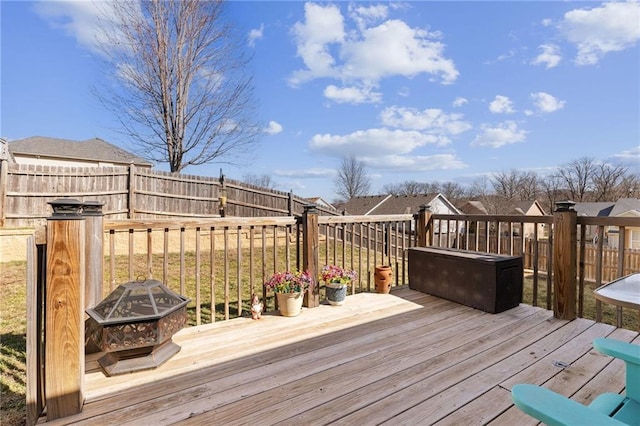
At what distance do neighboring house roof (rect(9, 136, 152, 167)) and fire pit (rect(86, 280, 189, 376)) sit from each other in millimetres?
12999

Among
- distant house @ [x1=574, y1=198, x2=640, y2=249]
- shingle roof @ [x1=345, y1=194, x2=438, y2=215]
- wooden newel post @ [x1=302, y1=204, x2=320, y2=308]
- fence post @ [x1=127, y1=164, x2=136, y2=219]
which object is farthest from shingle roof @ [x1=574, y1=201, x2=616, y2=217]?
fence post @ [x1=127, y1=164, x2=136, y2=219]

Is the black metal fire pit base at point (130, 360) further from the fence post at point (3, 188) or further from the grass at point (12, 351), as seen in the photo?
the fence post at point (3, 188)

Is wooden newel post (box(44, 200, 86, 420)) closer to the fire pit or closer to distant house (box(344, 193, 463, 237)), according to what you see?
the fire pit

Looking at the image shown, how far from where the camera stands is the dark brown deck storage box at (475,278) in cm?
306

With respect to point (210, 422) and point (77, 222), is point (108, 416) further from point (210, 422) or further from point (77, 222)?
point (77, 222)

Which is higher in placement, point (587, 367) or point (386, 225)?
point (386, 225)

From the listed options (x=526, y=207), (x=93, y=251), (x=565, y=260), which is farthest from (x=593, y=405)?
(x=526, y=207)

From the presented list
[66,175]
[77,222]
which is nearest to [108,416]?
[77,222]

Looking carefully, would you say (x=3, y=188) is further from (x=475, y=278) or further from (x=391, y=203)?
(x=391, y=203)

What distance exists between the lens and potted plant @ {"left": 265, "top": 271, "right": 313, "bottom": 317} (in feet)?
9.89

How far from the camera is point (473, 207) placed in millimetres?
24953

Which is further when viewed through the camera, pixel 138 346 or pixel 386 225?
pixel 386 225

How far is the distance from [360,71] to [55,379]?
925cm

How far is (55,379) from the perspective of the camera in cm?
154
